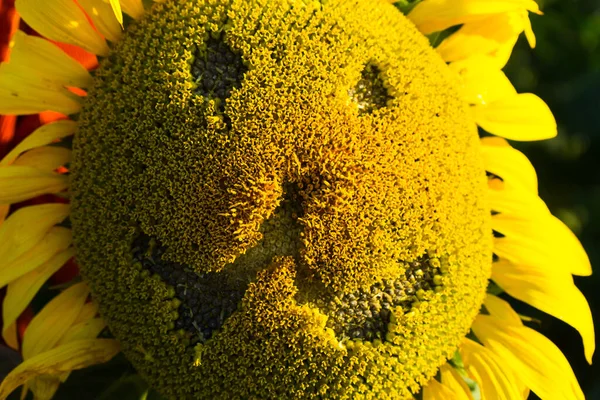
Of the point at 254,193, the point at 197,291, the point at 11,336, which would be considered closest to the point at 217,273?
the point at 197,291

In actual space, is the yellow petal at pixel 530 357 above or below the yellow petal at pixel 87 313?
above

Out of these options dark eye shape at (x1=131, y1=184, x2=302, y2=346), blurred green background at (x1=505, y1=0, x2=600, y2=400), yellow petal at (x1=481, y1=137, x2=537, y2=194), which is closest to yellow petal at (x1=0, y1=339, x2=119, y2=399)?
dark eye shape at (x1=131, y1=184, x2=302, y2=346)

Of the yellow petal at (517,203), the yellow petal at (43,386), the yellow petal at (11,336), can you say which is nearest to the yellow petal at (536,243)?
the yellow petal at (517,203)

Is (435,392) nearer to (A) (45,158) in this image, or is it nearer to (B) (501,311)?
(B) (501,311)

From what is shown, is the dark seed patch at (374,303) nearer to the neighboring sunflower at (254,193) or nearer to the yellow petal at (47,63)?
the neighboring sunflower at (254,193)

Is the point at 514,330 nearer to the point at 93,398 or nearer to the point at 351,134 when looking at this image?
the point at 351,134

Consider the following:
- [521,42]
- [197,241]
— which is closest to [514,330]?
[197,241]

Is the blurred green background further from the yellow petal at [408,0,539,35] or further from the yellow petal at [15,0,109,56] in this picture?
the yellow petal at [15,0,109,56]
